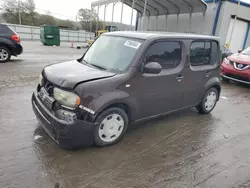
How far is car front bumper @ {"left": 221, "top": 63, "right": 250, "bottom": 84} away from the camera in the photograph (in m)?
7.59

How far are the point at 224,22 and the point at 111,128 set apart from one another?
17.6m

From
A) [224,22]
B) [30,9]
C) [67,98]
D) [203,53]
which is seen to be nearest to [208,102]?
[203,53]

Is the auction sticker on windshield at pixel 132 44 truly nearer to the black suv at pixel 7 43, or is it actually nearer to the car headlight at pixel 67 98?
the car headlight at pixel 67 98

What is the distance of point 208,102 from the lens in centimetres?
490

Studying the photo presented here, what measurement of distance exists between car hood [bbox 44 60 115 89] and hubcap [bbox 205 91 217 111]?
9.05 ft

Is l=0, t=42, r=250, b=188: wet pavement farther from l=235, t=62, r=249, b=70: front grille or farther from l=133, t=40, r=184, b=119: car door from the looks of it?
l=235, t=62, r=249, b=70: front grille

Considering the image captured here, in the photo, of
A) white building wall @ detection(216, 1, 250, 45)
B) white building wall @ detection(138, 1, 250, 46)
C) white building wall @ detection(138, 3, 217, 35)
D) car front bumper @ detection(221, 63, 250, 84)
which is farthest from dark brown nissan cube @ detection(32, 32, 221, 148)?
white building wall @ detection(138, 3, 217, 35)

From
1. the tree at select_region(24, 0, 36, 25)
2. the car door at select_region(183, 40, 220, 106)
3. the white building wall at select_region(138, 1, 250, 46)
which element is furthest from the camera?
the tree at select_region(24, 0, 36, 25)

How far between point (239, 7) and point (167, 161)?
1927 cm

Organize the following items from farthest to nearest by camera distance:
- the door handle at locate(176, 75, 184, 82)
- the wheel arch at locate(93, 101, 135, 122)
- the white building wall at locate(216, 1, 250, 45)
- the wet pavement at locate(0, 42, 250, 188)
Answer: the white building wall at locate(216, 1, 250, 45) → the door handle at locate(176, 75, 184, 82) → the wheel arch at locate(93, 101, 135, 122) → the wet pavement at locate(0, 42, 250, 188)

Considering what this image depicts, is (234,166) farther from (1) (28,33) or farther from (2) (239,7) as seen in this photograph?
(1) (28,33)

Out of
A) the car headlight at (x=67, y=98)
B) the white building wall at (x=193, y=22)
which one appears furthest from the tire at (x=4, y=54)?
the white building wall at (x=193, y=22)

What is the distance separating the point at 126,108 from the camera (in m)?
3.33

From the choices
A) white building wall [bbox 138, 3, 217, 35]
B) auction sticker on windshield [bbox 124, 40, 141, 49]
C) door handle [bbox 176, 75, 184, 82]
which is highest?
white building wall [bbox 138, 3, 217, 35]
